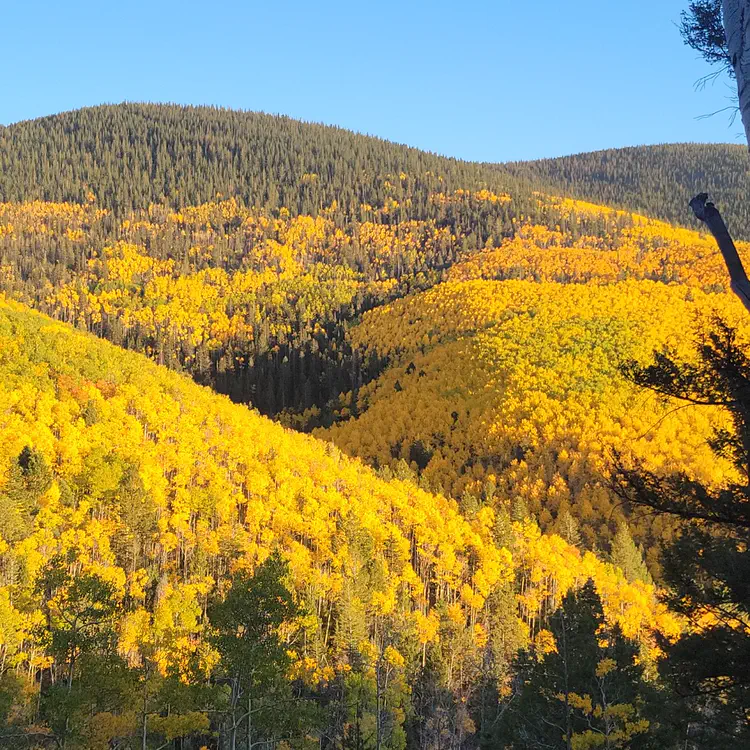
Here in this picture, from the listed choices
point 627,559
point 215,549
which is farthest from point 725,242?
point 627,559

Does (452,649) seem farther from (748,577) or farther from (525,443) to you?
(525,443)

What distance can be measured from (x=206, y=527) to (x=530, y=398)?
A: 7217 centimetres

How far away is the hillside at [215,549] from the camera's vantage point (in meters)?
40.8

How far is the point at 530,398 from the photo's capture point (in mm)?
117250

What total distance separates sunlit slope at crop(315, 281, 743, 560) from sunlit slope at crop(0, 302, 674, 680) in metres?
11.6

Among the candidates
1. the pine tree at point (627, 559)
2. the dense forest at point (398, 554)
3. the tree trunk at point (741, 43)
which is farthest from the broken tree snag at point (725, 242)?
the pine tree at point (627, 559)

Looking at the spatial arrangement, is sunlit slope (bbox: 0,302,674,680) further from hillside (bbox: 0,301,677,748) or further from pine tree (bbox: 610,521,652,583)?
pine tree (bbox: 610,521,652,583)

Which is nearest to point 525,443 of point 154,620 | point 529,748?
point 154,620

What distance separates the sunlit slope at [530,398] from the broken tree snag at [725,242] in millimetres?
73835

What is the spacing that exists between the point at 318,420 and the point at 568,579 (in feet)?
325

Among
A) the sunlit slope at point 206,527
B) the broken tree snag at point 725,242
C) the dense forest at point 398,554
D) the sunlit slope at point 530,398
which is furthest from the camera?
the sunlit slope at point 530,398

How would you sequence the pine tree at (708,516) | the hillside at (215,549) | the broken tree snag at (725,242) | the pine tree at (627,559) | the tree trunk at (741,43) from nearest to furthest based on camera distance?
1. the tree trunk at (741,43)
2. the broken tree snag at (725,242)
3. the pine tree at (708,516)
4. the hillside at (215,549)
5. the pine tree at (627,559)

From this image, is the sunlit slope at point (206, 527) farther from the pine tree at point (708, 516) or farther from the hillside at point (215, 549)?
the pine tree at point (708, 516)

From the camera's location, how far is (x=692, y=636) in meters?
9.33
